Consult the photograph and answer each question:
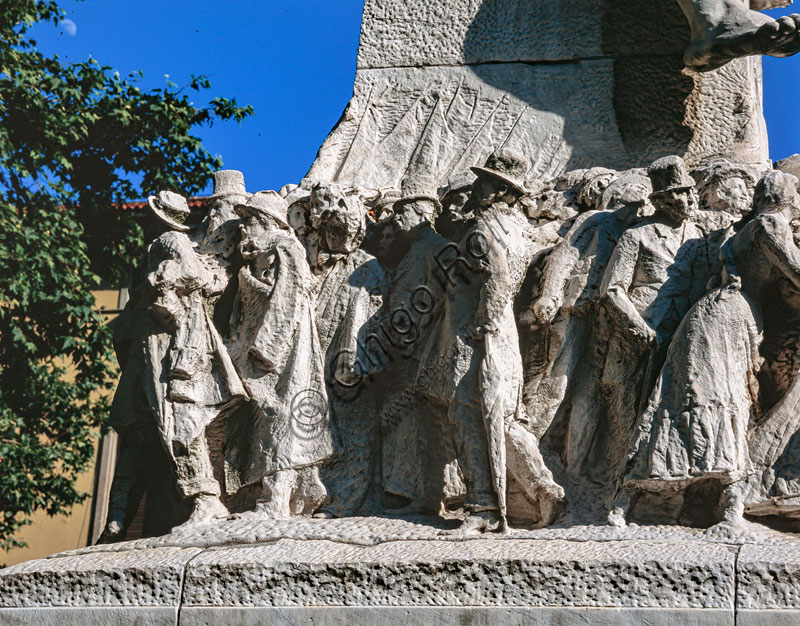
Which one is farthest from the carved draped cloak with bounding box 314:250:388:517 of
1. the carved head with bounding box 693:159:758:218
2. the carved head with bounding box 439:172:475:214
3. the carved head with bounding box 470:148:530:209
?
the carved head with bounding box 693:159:758:218

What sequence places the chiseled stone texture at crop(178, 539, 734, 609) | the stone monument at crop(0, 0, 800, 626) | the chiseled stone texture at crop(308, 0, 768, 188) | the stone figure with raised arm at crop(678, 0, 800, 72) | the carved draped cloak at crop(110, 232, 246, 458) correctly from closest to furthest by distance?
the chiseled stone texture at crop(178, 539, 734, 609)
the stone monument at crop(0, 0, 800, 626)
the carved draped cloak at crop(110, 232, 246, 458)
the stone figure with raised arm at crop(678, 0, 800, 72)
the chiseled stone texture at crop(308, 0, 768, 188)

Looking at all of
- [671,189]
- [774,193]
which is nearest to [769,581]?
[774,193]

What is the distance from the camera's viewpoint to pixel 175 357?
22.5 feet

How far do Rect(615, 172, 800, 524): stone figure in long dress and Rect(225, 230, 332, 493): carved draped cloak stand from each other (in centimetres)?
164

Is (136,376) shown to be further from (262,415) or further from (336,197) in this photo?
(336,197)

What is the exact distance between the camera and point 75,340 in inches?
511

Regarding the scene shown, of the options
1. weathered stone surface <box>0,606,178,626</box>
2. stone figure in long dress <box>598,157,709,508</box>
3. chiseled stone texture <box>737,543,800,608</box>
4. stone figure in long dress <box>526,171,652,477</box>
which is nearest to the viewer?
chiseled stone texture <box>737,543,800,608</box>

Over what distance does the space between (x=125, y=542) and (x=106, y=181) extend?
7.90m

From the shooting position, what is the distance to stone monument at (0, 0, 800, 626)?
580cm

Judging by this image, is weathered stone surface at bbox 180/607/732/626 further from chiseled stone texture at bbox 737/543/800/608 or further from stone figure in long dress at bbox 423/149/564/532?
stone figure in long dress at bbox 423/149/564/532

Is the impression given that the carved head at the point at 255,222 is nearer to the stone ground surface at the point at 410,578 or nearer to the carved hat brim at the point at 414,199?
the carved hat brim at the point at 414,199

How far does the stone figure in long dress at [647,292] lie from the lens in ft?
21.0

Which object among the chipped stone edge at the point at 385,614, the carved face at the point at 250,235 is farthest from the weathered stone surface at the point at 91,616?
the carved face at the point at 250,235

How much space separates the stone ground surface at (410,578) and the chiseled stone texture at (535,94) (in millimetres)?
2456
